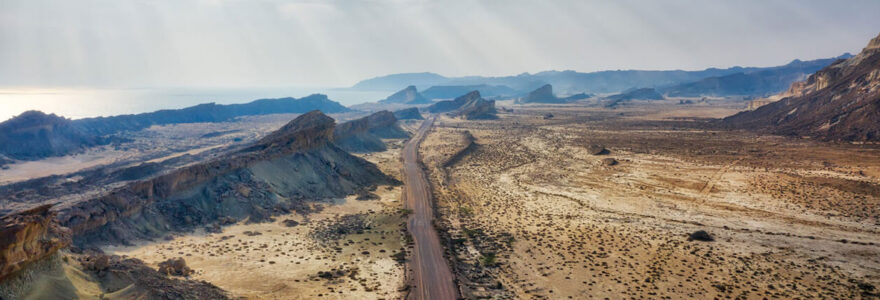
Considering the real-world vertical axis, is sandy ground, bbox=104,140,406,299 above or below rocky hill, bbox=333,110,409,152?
below

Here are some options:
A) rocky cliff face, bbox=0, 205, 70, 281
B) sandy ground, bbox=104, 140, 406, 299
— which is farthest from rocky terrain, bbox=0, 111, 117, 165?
rocky cliff face, bbox=0, 205, 70, 281

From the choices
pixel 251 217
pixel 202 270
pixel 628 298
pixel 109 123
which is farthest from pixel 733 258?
pixel 109 123

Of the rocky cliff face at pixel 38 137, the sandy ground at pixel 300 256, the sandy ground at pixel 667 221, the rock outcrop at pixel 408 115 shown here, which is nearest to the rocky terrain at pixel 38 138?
the rocky cliff face at pixel 38 137

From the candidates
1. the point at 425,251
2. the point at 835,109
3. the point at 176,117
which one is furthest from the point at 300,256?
the point at 176,117

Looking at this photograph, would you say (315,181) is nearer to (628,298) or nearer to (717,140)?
(628,298)

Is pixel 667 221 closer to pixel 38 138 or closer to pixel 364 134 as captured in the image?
pixel 364 134

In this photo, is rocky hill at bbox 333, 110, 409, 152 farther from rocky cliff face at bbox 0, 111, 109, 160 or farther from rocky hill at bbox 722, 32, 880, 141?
rocky hill at bbox 722, 32, 880, 141
